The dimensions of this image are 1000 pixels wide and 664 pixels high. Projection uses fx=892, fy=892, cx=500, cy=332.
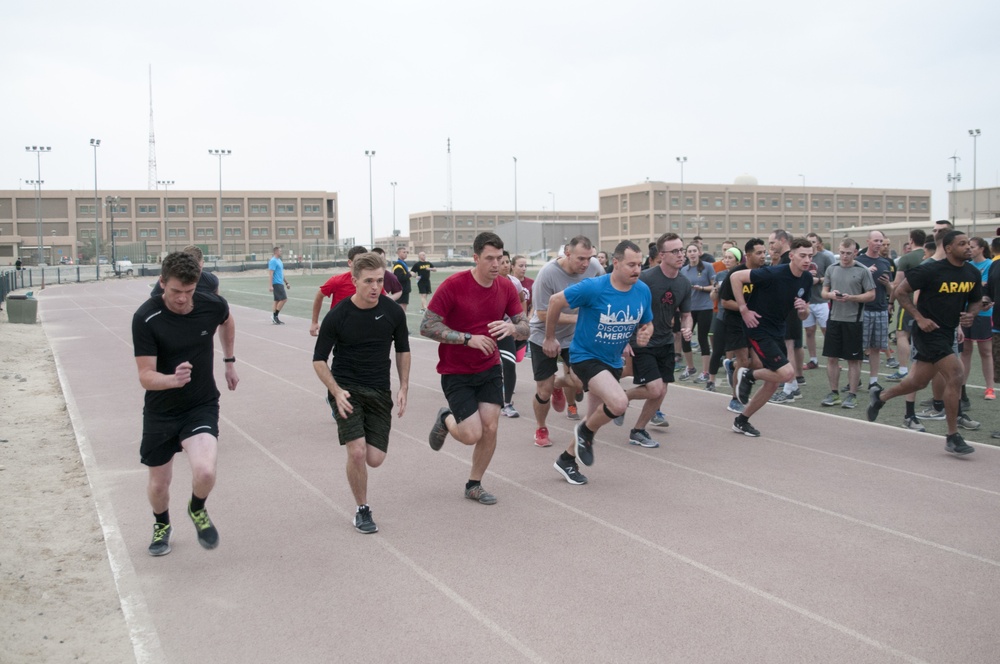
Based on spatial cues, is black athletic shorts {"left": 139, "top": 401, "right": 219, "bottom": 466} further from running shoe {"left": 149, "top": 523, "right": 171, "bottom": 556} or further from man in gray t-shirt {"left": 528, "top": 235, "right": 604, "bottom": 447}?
man in gray t-shirt {"left": 528, "top": 235, "right": 604, "bottom": 447}

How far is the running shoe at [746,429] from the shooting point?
8875 millimetres

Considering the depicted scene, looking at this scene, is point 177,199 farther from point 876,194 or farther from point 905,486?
point 905,486

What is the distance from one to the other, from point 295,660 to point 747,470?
4554 millimetres

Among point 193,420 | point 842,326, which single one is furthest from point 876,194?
point 193,420

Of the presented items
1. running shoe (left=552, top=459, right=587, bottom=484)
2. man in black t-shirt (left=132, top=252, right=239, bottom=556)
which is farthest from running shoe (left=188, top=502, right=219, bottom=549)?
running shoe (left=552, top=459, right=587, bottom=484)

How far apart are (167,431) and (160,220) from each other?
118444 millimetres

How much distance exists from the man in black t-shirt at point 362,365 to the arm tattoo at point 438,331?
0.34 meters

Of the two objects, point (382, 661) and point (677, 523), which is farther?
point (677, 523)

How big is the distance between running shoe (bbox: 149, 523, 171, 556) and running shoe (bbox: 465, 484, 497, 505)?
2.16 metres

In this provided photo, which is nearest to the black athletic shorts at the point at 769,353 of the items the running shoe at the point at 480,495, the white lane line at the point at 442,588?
the running shoe at the point at 480,495

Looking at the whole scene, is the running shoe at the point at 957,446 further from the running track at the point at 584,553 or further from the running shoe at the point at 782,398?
the running shoe at the point at 782,398

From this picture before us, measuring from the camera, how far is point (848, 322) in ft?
35.0

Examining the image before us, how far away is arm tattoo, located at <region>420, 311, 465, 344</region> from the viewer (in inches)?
250

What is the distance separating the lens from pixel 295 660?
4.12 m
